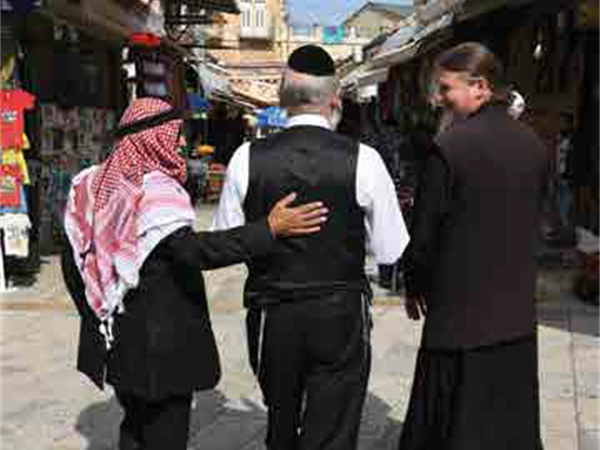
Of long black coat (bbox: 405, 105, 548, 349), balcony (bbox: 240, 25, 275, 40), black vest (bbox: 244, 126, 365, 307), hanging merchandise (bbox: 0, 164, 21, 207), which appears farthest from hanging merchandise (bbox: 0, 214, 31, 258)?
balcony (bbox: 240, 25, 275, 40)

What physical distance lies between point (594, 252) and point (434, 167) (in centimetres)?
530

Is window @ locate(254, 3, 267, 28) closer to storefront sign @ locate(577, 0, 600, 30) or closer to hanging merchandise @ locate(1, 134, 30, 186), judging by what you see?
storefront sign @ locate(577, 0, 600, 30)

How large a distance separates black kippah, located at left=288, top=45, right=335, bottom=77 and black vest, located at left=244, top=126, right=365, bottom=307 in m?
0.19

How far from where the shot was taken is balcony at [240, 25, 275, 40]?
62.4m

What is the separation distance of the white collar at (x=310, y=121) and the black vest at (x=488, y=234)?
0.40 meters

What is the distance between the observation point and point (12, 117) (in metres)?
8.70

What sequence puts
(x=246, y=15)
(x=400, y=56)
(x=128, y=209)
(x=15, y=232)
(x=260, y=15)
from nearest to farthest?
(x=128, y=209), (x=15, y=232), (x=400, y=56), (x=246, y=15), (x=260, y=15)

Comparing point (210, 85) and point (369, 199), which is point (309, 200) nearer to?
point (369, 199)

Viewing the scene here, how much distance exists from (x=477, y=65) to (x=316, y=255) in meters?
0.86

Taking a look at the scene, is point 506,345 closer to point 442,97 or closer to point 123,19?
point 442,97

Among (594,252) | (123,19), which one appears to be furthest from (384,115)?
(594,252)

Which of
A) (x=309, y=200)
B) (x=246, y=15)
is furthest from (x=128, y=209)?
(x=246, y=15)

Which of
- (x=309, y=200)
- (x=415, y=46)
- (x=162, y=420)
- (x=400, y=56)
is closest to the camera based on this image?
(x=309, y=200)

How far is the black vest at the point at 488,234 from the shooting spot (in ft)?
10.9
